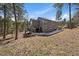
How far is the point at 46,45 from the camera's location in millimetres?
3744

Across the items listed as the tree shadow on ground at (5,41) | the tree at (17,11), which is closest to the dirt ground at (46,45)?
the tree shadow on ground at (5,41)

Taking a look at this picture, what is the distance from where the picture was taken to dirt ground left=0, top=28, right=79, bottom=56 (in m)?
3.68

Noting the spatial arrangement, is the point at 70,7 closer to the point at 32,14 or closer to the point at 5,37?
the point at 32,14

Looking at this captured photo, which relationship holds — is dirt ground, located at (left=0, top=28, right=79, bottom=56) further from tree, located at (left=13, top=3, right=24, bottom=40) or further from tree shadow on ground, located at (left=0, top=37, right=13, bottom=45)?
tree, located at (left=13, top=3, right=24, bottom=40)

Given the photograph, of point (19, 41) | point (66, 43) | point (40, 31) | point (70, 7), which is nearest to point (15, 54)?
point (19, 41)

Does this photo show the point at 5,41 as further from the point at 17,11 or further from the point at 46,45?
the point at 46,45

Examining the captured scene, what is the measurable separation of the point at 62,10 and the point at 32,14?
1.47 ft

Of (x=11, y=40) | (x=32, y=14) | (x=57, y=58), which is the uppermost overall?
(x=32, y=14)

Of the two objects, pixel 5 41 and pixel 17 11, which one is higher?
pixel 17 11

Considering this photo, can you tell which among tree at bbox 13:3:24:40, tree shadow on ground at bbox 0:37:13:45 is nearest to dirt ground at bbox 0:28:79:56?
tree shadow on ground at bbox 0:37:13:45

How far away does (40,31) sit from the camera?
382 centimetres

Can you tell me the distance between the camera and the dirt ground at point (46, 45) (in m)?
3.68

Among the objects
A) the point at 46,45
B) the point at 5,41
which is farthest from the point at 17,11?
the point at 46,45

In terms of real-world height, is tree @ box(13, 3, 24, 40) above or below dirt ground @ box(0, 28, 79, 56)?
above
